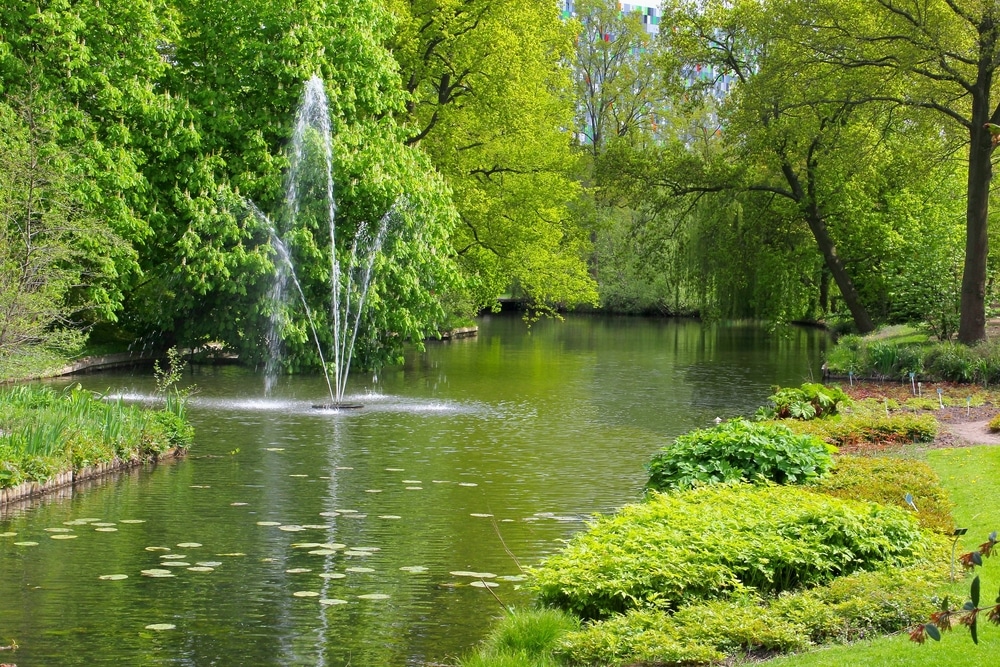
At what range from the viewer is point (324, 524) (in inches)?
495

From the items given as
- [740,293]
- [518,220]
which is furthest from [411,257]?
[740,293]

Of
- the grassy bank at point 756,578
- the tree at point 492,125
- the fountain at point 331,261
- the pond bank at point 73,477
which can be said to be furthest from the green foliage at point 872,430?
the tree at point 492,125

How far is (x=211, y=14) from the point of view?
29922 millimetres

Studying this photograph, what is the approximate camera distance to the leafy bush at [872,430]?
645 inches

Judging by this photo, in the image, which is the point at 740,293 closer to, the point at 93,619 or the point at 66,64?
the point at 66,64

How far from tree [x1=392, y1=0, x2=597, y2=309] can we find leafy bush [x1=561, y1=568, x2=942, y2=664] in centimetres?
2837

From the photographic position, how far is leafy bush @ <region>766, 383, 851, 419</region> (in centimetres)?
1875

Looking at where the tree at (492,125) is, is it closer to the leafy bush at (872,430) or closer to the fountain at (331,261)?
the fountain at (331,261)

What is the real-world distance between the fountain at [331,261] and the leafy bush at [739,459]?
16709mm

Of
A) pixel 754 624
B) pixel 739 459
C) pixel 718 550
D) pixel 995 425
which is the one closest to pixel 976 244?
pixel 995 425

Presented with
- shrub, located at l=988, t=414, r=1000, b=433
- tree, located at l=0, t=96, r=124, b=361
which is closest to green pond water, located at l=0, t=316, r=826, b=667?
tree, located at l=0, t=96, r=124, b=361

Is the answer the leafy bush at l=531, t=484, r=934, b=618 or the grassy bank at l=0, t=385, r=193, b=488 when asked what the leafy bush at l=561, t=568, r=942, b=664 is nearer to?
the leafy bush at l=531, t=484, r=934, b=618

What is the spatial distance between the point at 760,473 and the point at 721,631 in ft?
15.5

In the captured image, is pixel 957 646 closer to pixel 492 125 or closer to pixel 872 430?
pixel 872 430
